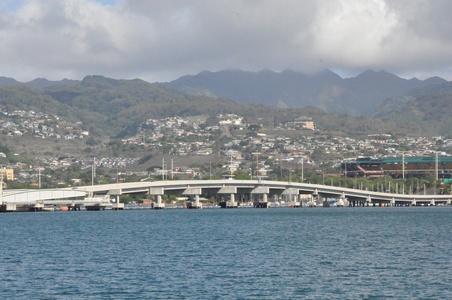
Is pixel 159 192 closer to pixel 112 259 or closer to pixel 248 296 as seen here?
pixel 112 259

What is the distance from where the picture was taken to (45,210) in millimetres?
187000

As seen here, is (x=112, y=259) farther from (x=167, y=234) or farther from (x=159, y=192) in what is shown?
(x=159, y=192)

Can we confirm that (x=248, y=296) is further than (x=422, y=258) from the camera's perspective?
No

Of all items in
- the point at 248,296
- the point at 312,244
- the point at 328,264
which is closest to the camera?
the point at 248,296

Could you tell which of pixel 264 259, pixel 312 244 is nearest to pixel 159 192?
pixel 312 244

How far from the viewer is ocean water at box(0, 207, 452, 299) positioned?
47.1 metres

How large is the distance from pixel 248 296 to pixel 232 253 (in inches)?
875

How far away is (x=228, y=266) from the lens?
58219mm

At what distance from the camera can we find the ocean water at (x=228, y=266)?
154 feet

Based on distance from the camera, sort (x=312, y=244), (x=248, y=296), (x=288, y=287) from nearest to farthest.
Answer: (x=248, y=296) < (x=288, y=287) < (x=312, y=244)

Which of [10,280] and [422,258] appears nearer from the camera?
[10,280]

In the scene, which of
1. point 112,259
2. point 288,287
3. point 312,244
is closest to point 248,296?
point 288,287

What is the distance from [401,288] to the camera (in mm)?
47938

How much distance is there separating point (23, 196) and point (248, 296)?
14481 cm
